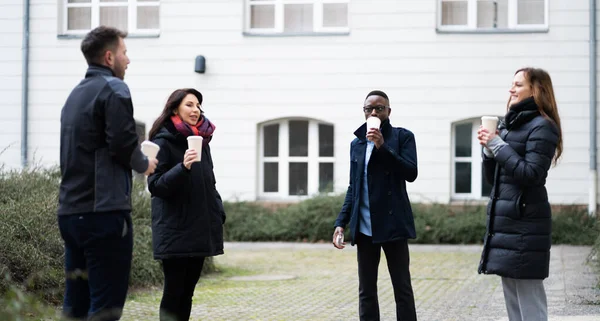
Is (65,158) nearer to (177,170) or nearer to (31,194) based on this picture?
(177,170)

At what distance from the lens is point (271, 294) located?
11.1 meters

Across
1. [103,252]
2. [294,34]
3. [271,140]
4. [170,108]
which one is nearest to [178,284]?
[170,108]

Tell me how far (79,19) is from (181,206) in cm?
1511

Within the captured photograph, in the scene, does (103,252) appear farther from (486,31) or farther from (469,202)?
(486,31)

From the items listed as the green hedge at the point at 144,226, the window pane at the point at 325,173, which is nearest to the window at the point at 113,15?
the green hedge at the point at 144,226

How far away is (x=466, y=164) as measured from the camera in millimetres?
19797

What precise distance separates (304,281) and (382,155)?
17.7ft

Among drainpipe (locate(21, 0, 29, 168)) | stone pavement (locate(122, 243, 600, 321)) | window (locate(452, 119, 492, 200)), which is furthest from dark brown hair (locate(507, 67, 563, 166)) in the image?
drainpipe (locate(21, 0, 29, 168))

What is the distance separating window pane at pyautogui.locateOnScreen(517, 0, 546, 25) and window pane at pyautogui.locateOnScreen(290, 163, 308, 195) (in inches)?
188

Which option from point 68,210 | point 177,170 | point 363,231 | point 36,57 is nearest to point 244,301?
point 363,231

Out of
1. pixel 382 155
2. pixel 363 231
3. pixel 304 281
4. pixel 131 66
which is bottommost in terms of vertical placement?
pixel 304 281

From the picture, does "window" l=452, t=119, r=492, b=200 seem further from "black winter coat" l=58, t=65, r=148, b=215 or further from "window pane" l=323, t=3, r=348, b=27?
"black winter coat" l=58, t=65, r=148, b=215

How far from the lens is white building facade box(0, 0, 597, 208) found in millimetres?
19250

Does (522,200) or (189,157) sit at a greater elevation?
(189,157)
